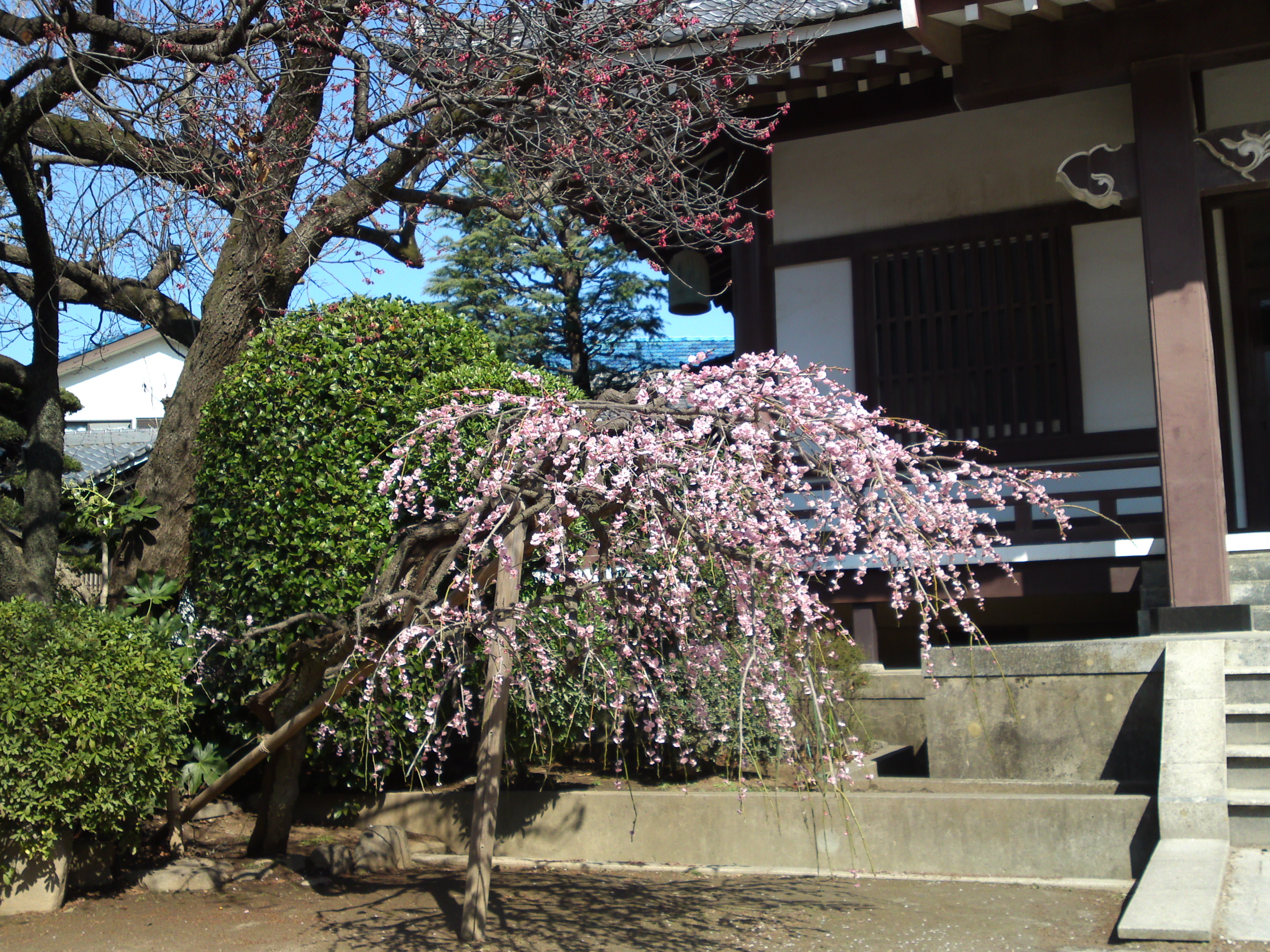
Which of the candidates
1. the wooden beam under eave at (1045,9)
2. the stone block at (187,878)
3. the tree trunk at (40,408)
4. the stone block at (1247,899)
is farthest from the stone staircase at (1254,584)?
the tree trunk at (40,408)

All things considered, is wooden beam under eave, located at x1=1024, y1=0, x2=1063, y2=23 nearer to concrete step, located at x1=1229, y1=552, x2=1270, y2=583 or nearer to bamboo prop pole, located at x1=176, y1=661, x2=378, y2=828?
concrete step, located at x1=1229, y1=552, x2=1270, y2=583

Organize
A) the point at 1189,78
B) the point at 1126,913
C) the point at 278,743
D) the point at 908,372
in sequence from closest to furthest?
the point at 1126,913, the point at 278,743, the point at 1189,78, the point at 908,372

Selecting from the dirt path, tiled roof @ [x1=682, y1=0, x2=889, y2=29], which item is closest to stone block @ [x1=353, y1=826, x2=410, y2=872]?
the dirt path

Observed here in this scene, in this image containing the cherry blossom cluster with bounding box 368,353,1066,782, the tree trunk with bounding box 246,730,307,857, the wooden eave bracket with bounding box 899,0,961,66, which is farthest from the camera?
the wooden eave bracket with bounding box 899,0,961,66

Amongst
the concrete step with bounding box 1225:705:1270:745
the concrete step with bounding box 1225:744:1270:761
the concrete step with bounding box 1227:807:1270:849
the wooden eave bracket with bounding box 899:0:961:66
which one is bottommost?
the concrete step with bounding box 1227:807:1270:849

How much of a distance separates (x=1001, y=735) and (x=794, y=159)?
550 centimetres

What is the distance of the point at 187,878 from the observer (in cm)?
568

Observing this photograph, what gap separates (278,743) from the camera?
5.45 meters

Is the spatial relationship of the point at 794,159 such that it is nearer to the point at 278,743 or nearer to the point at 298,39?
the point at 298,39

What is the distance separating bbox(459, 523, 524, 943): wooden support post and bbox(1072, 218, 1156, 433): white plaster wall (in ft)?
19.5

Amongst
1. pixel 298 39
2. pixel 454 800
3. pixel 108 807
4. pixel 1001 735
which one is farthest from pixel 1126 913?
pixel 298 39

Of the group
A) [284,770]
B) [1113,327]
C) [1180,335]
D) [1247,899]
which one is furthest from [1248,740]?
[284,770]

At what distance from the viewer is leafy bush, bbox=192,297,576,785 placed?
6.30m

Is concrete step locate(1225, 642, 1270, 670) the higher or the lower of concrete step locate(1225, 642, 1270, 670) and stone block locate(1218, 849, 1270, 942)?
the higher
